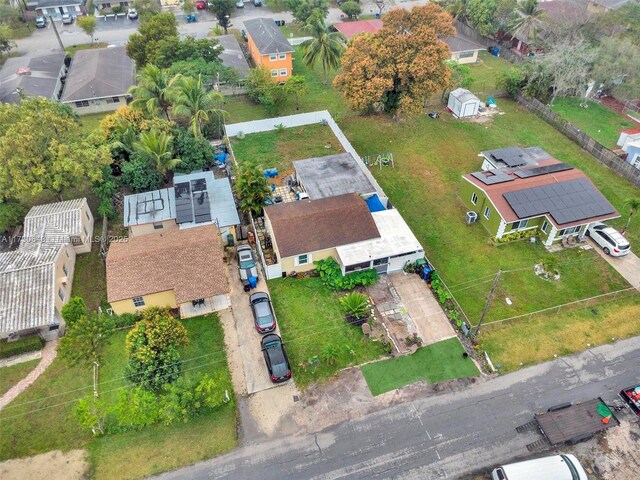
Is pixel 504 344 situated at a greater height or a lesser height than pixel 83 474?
greater

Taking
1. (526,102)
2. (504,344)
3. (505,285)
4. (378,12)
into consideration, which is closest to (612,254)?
(505,285)

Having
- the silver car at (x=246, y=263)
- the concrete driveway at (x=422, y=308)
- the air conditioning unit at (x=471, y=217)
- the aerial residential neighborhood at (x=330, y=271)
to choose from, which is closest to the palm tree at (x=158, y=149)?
the aerial residential neighborhood at (x=330, y=271)

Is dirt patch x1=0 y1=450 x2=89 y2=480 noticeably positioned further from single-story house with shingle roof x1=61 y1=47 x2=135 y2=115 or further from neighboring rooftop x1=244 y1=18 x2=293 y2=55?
neighboring rooftop x1=244 y1=18 x2=293 y2=55

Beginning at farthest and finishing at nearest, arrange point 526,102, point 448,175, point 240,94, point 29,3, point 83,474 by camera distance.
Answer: point 29,3 < point 240,94 < point 526,102 < point 448,175 < point 83,474

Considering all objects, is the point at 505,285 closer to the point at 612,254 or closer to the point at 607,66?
the point at 612,254

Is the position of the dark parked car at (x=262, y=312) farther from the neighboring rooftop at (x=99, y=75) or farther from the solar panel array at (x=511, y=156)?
the neighboring rooftop at (x=99, y=75)

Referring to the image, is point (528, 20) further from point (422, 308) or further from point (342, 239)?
point (422, 308)
